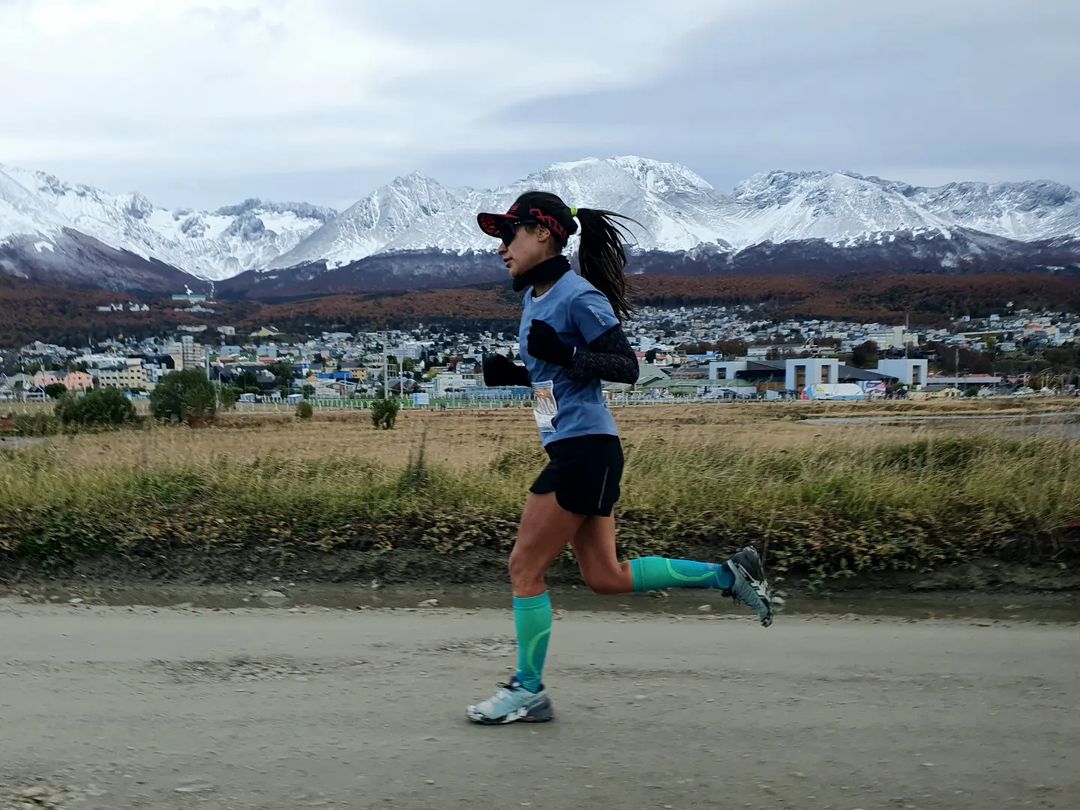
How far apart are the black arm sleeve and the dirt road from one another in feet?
4.00

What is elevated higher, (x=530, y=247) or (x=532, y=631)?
(x=530, y=247)

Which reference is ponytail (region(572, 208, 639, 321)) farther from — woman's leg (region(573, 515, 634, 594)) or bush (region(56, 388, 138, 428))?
bush (region(56, 388, 138, 428))

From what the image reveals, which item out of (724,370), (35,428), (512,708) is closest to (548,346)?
(512,708)

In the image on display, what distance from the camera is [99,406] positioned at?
2652cm

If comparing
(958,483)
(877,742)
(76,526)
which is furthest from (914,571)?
(76,526)

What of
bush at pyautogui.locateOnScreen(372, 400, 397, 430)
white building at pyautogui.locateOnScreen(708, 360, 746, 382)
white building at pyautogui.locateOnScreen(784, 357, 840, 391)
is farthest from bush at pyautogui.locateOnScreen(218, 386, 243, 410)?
white building at pyautogui.locateOnScreen(784, 357, 840, 391)

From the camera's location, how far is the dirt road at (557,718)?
10.2 ft

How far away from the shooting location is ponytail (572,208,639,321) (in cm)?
416

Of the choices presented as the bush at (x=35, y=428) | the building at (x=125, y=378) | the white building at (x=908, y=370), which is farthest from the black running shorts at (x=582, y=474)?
the white building at (x=908, y=370)

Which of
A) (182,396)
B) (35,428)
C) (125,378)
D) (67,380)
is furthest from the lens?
(67,380)

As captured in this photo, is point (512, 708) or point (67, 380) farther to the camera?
point (67, 380)

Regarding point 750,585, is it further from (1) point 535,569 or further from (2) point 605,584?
(1) point 535,569

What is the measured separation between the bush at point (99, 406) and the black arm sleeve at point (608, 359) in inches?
817

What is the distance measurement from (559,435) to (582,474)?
17cm
